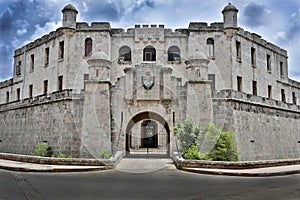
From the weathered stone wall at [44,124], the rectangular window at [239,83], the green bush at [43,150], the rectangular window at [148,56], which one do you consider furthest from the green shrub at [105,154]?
the rectangular window at [239,83]

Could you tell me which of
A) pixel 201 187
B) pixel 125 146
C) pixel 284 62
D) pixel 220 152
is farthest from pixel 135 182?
pixel 284 62

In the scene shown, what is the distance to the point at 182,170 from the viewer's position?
13.9 meters

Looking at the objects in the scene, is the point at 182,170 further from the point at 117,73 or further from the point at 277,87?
the point at 277,87

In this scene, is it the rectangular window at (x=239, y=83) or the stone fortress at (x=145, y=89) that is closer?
the stone fortress at (x=145, y=89)

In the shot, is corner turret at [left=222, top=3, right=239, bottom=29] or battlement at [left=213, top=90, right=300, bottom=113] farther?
corner turret at [left=222, top=3, right=239, bottom=29]

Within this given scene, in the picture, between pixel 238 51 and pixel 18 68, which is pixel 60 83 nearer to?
pixel 18 68

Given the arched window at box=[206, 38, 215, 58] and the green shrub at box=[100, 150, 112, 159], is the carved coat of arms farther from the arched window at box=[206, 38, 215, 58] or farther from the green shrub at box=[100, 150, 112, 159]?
the arched window at box=[206, 38, 215, 58]

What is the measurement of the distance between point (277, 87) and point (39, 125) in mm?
22504

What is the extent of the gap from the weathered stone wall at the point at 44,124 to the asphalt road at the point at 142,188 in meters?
7.87

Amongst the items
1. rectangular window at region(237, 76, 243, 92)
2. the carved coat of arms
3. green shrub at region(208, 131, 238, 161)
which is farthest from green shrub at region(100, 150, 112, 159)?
rectangular window at region(237, 76, 243, 92)

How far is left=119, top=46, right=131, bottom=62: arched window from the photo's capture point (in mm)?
25844

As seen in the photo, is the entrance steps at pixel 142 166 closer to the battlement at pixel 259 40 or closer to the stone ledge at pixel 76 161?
the stone ledge at pixel 76 161

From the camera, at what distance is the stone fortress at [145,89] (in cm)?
1872

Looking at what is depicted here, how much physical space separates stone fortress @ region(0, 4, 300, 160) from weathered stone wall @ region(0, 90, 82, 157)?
0.22 feet
